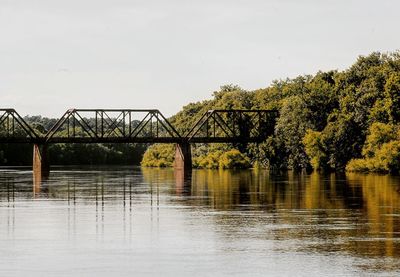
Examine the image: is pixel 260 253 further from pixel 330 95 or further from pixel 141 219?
pixel 330 95

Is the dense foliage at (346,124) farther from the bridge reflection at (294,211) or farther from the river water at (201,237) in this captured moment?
the river water at (201,237)

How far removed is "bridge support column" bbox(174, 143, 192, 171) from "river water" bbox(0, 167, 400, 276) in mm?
120382

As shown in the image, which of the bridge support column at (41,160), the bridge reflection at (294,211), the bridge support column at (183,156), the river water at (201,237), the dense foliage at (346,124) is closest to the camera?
the river water at (201,237)

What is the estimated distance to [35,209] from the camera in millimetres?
58844

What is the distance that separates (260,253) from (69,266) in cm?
698

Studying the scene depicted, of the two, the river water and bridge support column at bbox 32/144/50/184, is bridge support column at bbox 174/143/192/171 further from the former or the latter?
the river water

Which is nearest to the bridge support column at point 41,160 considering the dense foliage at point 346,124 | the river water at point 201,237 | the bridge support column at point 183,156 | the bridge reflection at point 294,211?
the bridge support column at point 183,156

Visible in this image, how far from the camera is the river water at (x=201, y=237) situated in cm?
3175

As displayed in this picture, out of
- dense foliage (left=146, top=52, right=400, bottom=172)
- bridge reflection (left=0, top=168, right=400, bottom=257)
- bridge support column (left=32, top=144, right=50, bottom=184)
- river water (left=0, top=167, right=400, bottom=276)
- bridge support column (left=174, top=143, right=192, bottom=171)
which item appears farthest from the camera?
bridge support column (left=174, top=143, right=192, bottom=171)

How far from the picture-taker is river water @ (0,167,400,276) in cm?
3175

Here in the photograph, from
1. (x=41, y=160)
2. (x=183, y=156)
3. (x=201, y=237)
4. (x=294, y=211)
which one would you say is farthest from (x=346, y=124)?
(x=201, y=237)

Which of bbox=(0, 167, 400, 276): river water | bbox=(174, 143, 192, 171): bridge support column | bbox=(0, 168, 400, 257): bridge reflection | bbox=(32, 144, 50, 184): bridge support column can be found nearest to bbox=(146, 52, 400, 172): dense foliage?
bbox=(174, 143, 192, 171): bridge support column

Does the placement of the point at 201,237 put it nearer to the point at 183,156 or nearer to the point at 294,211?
the point at 294,211

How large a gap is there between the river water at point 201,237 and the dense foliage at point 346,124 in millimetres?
78707
